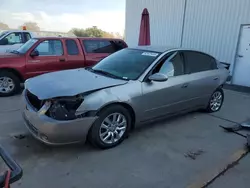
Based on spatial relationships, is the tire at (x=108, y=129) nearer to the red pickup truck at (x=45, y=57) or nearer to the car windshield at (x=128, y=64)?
the car windshield at (x=128, y=64)

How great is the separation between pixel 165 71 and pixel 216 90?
5.92ft

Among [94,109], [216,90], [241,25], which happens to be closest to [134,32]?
[241,25]

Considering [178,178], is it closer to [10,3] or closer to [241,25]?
[241,25]

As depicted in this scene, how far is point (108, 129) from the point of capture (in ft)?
11.8

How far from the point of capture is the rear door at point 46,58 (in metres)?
6.46

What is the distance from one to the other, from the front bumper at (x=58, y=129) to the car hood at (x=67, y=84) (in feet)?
1.05

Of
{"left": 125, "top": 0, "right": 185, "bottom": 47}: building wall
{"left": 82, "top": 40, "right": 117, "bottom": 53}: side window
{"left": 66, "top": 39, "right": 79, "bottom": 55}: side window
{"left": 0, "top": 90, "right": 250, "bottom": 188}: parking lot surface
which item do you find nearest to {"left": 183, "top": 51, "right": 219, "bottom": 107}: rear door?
{"left": 0, "top": 90, "right": 250, "bottom": 188}: parking lot surface

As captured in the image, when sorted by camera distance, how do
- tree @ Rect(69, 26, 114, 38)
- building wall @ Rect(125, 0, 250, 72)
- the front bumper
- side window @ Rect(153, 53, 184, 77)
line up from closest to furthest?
the front bumper → side window @ Rect(153, 53, 184, 77) → building wall @ Rect(125, 0, 250, 72) → tree @ Rect(69, 26, 114, 38)

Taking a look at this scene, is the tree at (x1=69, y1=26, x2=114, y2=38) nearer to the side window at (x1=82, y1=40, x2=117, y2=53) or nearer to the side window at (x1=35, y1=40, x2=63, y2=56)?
the side window at (x1=82, y1=40, x2=117, y2=53)

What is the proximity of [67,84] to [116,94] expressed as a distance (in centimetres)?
74

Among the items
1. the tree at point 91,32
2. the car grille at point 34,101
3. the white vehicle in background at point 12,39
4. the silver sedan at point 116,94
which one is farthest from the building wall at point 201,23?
the tree at point 91,32

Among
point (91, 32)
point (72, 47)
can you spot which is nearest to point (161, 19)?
point (72, 47)

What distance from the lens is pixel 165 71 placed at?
4250 mm

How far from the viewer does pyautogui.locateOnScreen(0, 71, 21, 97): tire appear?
6.21m
